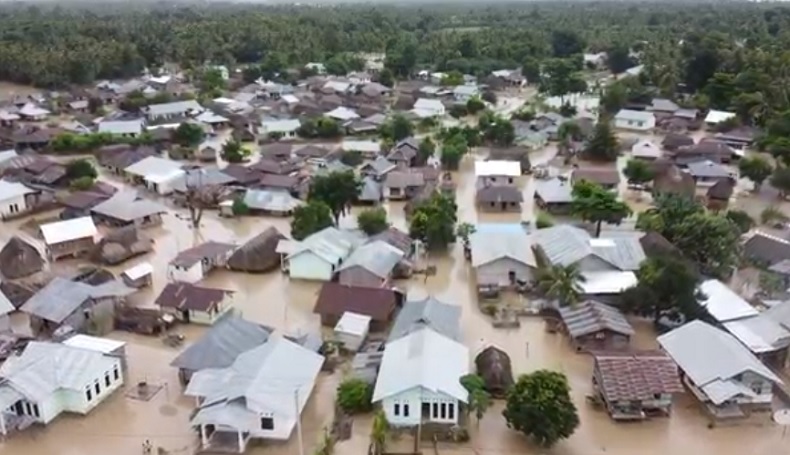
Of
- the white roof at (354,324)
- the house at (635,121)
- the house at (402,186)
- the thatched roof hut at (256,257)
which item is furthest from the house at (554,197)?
the house at (635,121)

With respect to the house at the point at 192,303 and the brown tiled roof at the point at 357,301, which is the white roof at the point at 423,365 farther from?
the house at the point at 192,303

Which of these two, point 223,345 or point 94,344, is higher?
point 223,345

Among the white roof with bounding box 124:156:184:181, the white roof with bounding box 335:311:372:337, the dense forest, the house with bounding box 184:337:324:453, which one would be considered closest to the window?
the house with bounding box 184:337:324:453

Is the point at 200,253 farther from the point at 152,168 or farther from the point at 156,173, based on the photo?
the point at 152,168

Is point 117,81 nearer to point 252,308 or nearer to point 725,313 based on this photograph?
point 252,308

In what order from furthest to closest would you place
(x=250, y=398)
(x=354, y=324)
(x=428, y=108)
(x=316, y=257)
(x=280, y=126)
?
(x=428, y=108)
(x=280, y=126)
(x=316, y=257)
(x=354, y=324)
(x=250, y=398)

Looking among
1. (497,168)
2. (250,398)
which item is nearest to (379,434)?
(250,398)
